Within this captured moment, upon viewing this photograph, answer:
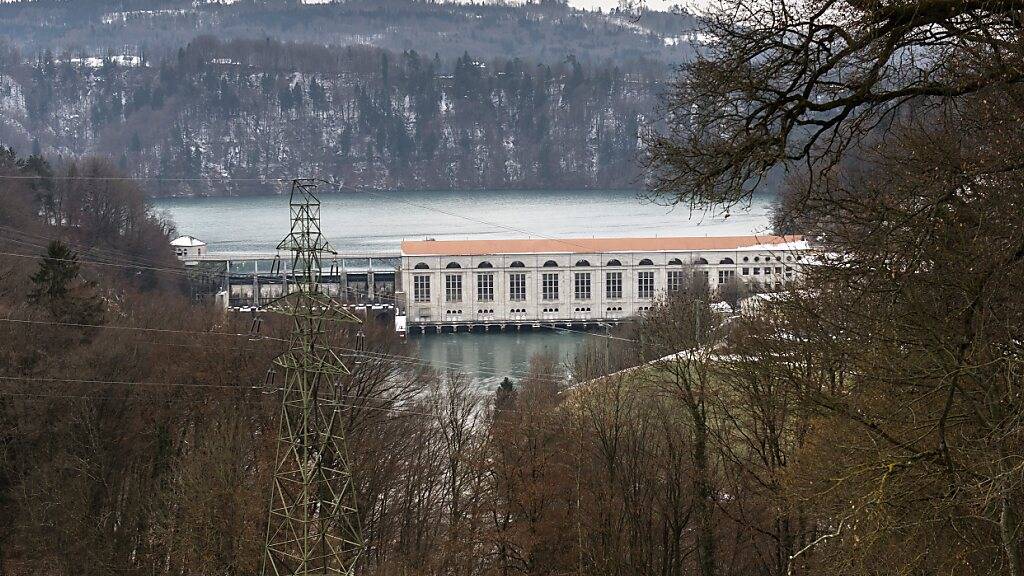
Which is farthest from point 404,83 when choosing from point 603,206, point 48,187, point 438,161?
point 48,187

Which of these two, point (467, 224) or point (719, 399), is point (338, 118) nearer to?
point (467, 224)

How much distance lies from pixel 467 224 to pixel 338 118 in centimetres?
8282

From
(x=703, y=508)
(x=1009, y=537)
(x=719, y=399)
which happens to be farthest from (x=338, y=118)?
(x=1009, y=537)

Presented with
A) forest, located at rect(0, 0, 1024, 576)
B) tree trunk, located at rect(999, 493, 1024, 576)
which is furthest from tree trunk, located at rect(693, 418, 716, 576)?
tree trunk, located at rect(999, 493, 1024, 576)

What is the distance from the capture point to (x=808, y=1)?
12.2 feet

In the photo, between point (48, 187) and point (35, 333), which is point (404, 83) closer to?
point (48, 187)

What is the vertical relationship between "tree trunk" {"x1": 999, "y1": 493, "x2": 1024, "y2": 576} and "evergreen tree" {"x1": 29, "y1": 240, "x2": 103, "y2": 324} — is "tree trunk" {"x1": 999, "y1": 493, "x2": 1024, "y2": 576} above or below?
above

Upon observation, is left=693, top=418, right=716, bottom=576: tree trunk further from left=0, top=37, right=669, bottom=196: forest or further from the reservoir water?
left=0, top=37, right=669, bottom=196: forest

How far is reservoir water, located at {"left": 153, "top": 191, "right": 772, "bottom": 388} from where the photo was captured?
39688 mm

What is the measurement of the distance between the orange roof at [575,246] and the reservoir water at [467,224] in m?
2.33

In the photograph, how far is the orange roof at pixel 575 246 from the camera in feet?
152

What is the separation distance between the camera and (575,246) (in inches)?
1890

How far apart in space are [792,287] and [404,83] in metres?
169

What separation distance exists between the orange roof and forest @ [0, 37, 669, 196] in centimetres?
10659
